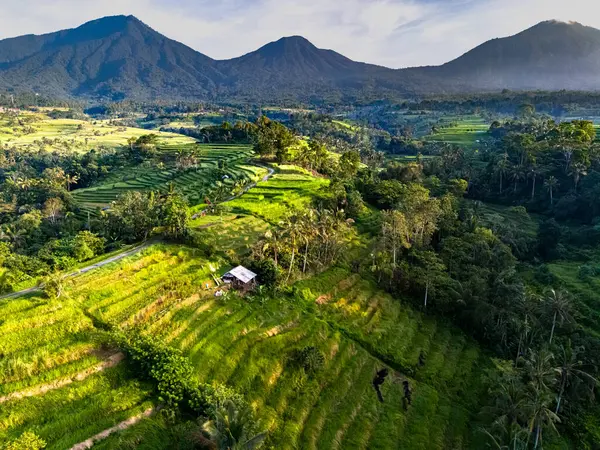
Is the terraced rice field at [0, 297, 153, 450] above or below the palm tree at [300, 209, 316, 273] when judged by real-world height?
below

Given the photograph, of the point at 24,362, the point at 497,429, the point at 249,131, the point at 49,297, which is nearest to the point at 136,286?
the point at 49,297

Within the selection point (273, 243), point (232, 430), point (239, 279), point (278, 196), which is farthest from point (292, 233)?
point (232, 430)

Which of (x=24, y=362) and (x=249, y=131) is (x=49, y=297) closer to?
(x=24, y=362)

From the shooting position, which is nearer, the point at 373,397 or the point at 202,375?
the point at 202,375

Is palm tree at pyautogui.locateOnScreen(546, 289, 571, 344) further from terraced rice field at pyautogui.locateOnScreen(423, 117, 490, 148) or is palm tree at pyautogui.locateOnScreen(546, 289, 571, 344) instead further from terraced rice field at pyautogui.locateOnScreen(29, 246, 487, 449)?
terraced rice field at pyautogui.locateOnScreen(423, 117, 490, 148)

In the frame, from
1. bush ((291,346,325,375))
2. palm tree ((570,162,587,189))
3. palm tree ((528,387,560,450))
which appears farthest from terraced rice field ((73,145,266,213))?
palm tree ((570,162,587,189))

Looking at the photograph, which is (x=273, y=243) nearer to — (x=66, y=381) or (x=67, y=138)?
(x=66, y=381)

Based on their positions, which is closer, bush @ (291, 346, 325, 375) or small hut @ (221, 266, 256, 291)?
bush @ (291, 346, 325, 375)
